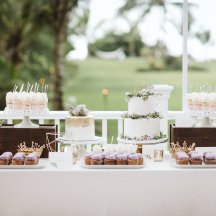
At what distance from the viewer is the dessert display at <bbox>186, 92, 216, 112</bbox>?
12.2ft

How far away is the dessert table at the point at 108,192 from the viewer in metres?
3.08

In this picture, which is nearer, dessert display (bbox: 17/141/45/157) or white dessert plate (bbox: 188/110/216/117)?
dessert display (bbox: 17/141/45/157)

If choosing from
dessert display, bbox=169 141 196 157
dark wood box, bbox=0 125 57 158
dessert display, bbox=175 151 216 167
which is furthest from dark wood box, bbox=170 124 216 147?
dark wood box, bbox=0 125 57 158

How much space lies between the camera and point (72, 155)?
10.5ft

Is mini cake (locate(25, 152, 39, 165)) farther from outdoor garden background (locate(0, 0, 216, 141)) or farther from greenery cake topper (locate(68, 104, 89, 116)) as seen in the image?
outdoor garden background (locate(0, 0, 216, 141))

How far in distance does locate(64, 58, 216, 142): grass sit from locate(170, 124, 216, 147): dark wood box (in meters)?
12.7

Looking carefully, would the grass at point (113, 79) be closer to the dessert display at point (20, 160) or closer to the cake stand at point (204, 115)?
the cake stand at point (204, 115)

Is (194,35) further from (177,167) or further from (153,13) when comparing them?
(177,167)

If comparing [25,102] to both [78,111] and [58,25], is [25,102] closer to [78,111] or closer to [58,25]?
[78,111]

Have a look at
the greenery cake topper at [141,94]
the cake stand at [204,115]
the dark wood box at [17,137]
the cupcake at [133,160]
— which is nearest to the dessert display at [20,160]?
the dark wood box at [17,137]

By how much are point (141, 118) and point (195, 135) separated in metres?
0.42

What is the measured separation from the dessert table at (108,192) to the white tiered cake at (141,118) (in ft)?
1.33

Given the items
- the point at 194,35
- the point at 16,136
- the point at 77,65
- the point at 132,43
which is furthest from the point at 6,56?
the point at 16,136

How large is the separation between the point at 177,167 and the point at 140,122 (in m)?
0.45
